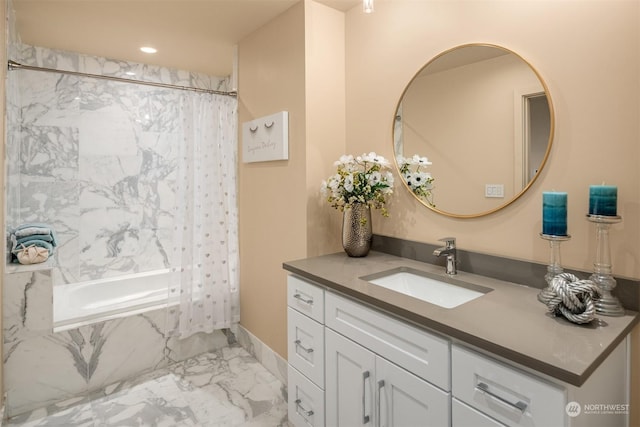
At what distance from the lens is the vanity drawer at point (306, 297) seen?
1.61m

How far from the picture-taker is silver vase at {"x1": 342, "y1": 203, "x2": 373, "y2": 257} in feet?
6.41

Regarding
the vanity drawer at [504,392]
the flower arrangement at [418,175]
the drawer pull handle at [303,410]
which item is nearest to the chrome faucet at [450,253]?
the flower arrangement at [418,175]

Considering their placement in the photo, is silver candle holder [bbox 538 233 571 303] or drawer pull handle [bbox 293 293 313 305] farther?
drawer pull handle [bbox 293 293 313 305]

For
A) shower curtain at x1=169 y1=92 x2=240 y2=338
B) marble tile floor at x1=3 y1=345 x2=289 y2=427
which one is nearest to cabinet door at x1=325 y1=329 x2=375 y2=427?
marble tile floor at x1=3 y1=345 x2=289 y2=427

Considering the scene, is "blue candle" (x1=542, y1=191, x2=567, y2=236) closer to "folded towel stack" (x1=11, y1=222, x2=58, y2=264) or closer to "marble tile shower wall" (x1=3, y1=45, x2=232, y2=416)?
"marble tile shower wall" (x1=3, y1=45, x2=232, y2=416)

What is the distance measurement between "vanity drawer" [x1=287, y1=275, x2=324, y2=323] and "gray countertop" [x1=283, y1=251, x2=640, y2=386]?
0.30ft

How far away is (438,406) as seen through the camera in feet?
3.66

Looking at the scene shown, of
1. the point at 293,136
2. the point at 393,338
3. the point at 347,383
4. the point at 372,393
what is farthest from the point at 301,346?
the point at 293,136

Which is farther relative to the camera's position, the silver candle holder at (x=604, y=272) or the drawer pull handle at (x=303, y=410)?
the drawer pull handle at (x=303, y=410)

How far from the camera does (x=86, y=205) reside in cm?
304

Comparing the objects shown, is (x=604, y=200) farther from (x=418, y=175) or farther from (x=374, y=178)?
(x=374, y=178)

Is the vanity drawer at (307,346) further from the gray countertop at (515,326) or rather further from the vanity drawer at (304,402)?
the gray countertop at (515,326)

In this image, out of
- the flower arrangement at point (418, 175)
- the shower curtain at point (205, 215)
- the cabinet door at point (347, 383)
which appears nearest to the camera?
the cabinet door at point (347, 383)

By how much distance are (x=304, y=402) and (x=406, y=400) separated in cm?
69
